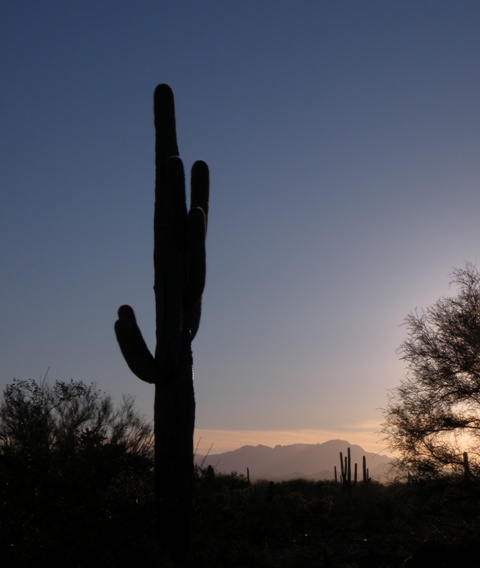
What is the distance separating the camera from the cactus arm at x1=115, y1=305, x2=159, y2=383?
1145cm

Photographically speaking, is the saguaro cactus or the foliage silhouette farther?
the saguaro cactus

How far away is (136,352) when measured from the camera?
11.5 metres

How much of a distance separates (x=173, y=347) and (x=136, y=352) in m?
0.67

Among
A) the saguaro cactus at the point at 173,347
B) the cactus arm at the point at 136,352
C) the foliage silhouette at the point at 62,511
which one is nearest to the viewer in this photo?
the foliage silhouette at the point at 62,511

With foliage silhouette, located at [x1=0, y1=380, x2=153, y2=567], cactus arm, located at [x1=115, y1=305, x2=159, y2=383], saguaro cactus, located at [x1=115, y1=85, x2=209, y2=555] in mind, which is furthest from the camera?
cactus arm, located at [x1=115, y1=305, x2=159, y2=383]

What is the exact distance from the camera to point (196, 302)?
12.2 meters

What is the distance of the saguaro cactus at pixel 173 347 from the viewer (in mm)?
11195

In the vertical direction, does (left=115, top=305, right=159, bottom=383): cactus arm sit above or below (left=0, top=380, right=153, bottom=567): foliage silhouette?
above

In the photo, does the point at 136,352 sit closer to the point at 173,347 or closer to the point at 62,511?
the point at 173,347

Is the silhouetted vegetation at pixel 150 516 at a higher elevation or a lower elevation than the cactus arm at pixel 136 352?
lower

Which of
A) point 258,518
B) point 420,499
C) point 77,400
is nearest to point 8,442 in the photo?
point 77,400

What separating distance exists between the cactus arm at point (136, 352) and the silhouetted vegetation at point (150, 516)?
1.61m

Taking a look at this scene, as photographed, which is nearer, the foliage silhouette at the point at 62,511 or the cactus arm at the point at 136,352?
the foliage silhouette at the point at 62,511

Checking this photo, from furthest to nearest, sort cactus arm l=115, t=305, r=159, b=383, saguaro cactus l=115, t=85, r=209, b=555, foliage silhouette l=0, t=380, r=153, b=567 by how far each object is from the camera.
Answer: cactus arm l=115, t=305, r=159, b=383 < saguaro cactus l=115, t=85, r=209, b=555 < foliage silhouette l=0, t=380, r=153, b=567
